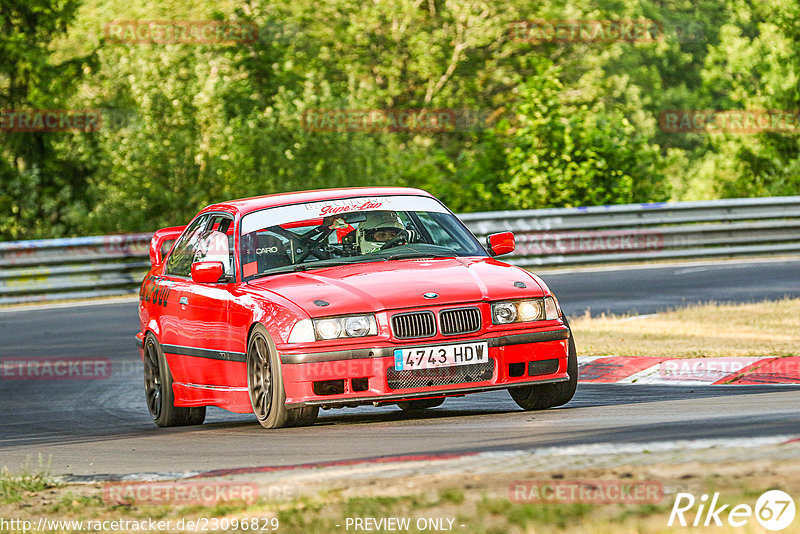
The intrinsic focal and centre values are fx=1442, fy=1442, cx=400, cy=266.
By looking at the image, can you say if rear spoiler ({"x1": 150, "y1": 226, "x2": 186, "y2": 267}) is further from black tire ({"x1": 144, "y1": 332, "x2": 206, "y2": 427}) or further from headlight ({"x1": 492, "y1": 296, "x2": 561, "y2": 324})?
headlight ({"x1": 492, "y1": 296, "x2": 561, "y2": 324})

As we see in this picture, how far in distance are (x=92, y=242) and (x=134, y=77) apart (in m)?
8.91

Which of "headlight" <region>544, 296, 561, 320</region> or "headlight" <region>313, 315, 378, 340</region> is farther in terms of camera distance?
"headlight" <region>544, 296, 561, 320</region>

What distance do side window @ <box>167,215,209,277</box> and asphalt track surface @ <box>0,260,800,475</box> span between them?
1.15m

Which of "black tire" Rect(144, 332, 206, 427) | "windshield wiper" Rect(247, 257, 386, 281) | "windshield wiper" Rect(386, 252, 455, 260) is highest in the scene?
"windshield wiper" Rect(247, 257, 386, 281)

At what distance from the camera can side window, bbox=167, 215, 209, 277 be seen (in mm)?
10547

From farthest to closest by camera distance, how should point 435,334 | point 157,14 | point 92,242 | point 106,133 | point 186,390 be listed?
1. point 157,14
2. point 106,133
3. point 92,242
4. point 186,390
5. point 435,334

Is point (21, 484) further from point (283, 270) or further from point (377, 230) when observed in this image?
point (377, 230)

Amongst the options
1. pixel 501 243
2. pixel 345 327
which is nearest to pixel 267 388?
pixel 345 327

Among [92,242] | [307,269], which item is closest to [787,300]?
[307,269]

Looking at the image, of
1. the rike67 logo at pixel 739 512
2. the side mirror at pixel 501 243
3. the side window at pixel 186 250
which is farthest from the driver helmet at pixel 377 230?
the rike67 logo at pixel 739 512

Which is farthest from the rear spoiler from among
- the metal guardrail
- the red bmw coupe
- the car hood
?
the metal guardrail

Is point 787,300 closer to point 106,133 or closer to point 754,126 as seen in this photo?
point 106,133

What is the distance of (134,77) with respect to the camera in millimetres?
29953

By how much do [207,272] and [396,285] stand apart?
4.71ft
